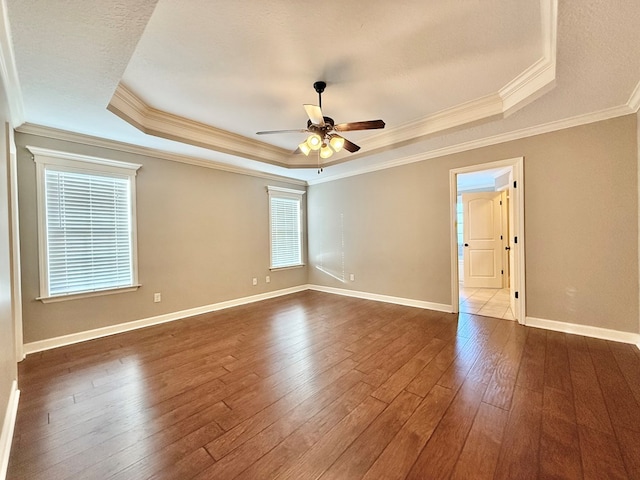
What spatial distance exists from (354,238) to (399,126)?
7.42 feet

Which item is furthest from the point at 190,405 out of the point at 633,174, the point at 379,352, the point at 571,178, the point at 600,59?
the point at 633,174

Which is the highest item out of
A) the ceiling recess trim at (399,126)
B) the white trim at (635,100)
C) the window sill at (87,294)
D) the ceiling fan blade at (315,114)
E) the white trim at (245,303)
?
the ceiling recess trim at (399,126)

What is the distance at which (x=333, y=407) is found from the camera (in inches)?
75.2

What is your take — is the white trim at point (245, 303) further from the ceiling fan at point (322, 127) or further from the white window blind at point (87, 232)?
the ceiling fan at point (322, 127)

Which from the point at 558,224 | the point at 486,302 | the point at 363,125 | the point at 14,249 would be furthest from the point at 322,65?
the point at 486,302

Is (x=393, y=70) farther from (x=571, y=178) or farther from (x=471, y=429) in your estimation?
(x=471, y=429)

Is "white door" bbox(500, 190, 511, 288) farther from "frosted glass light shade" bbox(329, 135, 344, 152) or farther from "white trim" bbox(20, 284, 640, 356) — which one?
"frosted glass light shade" bbox(329, 135, 344, 152)

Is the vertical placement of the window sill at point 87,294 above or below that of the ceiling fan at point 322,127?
below

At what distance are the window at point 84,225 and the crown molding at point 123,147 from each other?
0.19 m

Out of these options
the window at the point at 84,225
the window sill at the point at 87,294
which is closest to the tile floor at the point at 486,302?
the window sill at the point at 87,294

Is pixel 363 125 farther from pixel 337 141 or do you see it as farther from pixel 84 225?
pixel 84 225

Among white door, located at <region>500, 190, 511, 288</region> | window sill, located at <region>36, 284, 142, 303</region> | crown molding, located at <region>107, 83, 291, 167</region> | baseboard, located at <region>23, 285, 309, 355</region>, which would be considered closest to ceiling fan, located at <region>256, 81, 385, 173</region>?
crown molding, located at <region>107, 83, 291, 167</region>

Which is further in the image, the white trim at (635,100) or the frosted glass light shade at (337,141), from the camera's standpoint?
the frosted glass light shade at (337,141)

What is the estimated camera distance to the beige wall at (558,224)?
288 cm
